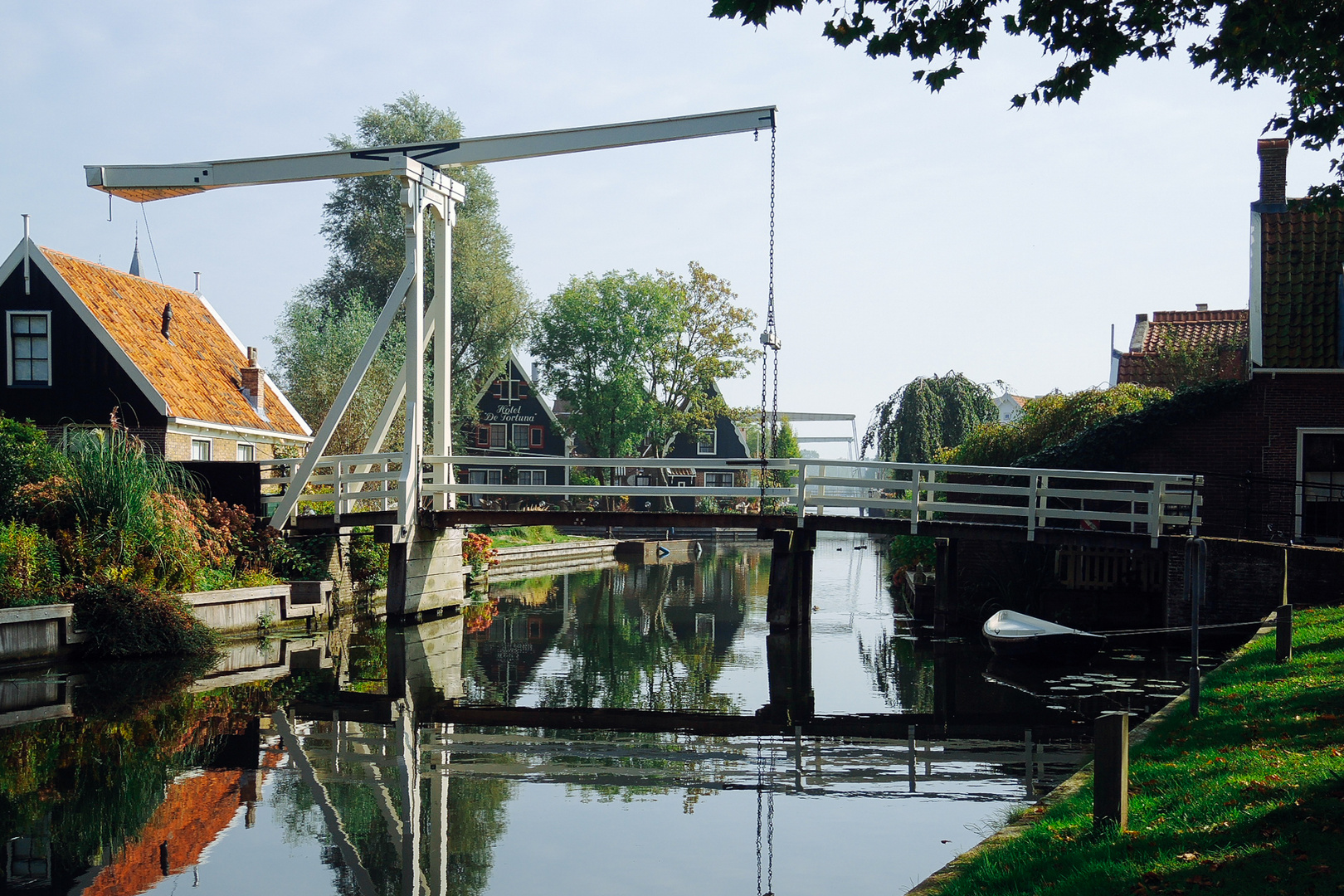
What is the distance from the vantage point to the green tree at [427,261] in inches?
1622

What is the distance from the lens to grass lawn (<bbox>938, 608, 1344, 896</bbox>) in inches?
184

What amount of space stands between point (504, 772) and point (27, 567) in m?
8.13

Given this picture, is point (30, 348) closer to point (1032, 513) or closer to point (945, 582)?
point (945, 582)

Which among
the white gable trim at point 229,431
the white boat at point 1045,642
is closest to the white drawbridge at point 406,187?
the white gable trim at point 229,431

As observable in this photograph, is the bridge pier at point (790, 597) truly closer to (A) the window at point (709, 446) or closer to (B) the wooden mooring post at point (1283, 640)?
(B) the wooden mooring post at point (1283, 640)

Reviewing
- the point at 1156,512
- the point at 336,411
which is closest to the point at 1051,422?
the point at 1156,512

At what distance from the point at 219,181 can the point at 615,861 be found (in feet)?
51.1

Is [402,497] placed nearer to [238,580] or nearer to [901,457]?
[238,580]

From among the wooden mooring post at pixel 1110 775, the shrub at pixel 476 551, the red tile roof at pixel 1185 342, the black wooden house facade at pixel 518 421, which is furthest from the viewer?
the black wooden house facade at pixel 518 421

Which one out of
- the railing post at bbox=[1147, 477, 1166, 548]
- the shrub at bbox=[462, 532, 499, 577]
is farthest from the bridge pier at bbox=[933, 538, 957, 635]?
the shrub at bbox=[462, 532, 499, 577]

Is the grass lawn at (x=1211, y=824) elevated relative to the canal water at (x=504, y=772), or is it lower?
elevated

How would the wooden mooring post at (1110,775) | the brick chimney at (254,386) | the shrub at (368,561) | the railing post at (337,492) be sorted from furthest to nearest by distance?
the brick chimney at (254,386) < the shrub at (368,561) < the railing post at (337,492) < the wooden mooring post at (1110,775)

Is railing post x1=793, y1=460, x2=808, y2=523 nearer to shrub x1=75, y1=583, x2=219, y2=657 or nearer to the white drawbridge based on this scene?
the white drawbridge

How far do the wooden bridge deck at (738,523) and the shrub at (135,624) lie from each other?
4.14 m
